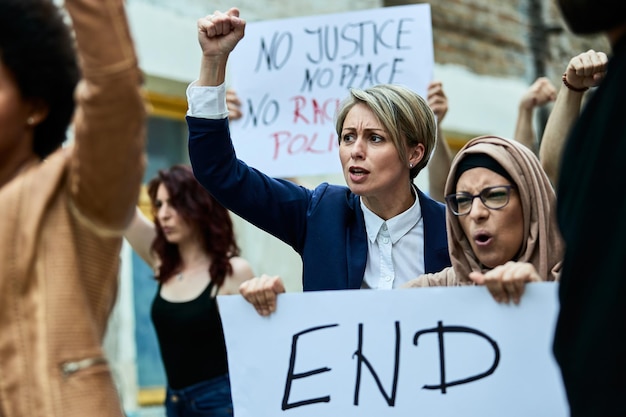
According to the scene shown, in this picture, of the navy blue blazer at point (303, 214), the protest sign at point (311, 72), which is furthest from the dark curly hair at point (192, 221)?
the navy blue blazer at point (303, 214)

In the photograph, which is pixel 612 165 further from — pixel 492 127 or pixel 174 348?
pixel 492 127

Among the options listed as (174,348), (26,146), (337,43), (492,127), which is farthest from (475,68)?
(26,146)

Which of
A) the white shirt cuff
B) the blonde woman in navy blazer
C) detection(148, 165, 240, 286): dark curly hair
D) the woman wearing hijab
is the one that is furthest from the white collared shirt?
detection(148, 165, 240, 286): dark curly hair

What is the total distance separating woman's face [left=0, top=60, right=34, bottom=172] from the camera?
2.31m

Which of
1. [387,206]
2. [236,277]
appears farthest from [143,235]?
[387,206]

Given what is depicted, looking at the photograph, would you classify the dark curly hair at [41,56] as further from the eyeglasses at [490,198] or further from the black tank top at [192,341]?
the black tank top at [192,341]

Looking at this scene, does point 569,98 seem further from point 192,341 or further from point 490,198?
point 192,341

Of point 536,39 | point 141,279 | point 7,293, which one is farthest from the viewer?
point 536,39

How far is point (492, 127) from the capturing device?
11203mm

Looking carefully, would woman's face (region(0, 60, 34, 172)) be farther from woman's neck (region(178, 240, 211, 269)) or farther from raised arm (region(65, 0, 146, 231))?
woman's neck (region(178, 240, 211, 269))

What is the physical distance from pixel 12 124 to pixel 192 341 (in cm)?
301

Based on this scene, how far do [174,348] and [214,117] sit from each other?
1738mm

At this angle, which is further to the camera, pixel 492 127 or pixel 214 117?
pixel 492 127

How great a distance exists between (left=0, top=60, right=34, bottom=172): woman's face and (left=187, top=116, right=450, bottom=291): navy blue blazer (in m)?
1.43
